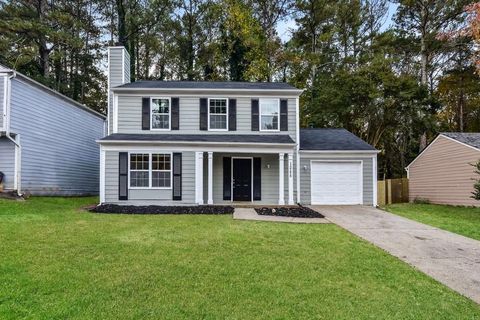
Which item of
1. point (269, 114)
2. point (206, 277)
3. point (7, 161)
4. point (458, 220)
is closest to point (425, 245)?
point (206, 277)

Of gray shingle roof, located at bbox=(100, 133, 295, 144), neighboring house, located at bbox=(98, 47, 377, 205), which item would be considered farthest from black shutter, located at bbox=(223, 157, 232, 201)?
gray shingle roof, located at bbox=(100, 133, 295, 144)

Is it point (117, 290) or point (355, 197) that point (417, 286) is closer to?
point (117, 290)

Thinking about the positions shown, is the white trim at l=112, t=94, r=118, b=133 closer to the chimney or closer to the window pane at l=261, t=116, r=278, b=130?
the chimney

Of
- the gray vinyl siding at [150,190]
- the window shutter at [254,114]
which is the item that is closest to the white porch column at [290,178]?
the window shutter at [254,114]

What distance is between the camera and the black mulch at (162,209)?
1200cm

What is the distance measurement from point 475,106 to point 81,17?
31.5m

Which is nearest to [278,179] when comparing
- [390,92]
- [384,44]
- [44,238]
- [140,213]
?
[140,213]

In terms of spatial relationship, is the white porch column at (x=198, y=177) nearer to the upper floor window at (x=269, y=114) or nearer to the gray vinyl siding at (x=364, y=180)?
the upper floor window at (x=269, y=114)

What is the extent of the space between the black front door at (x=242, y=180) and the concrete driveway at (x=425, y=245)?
3813 millimetres

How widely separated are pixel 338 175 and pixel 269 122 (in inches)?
146

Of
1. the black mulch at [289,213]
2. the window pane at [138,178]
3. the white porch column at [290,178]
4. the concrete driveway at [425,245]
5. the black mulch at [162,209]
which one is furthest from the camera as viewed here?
the white porch column at [290,178]

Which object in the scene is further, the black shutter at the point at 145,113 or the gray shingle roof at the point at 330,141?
the gray shingle roof at the point at 330,141

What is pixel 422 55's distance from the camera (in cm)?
2480

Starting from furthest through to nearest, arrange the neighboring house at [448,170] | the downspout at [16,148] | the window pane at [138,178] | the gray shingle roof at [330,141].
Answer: the neighboring house at [448,170] < the gray shingle roof at [330,141] < the window pane at [138,178] < the downspout at [16,148]
